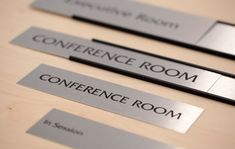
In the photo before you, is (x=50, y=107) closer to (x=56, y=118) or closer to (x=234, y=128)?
(x=56, y=118)

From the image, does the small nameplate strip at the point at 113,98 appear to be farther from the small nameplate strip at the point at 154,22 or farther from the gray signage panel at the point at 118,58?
the small nameplate strip at the point at 154,22

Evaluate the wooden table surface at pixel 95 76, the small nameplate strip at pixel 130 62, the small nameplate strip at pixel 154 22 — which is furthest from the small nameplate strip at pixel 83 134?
the small nameplate strip at pixel 154 22

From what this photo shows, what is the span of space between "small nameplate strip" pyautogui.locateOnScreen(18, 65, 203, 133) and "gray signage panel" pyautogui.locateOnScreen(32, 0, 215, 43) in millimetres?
245

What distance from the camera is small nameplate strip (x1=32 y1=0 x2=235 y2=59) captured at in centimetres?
137

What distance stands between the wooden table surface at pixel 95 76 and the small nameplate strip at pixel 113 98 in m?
0.01

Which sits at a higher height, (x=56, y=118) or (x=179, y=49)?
(x=179, y=49)

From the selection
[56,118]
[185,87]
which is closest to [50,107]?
[56,118]

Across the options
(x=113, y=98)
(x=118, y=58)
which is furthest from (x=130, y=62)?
(x=113, y=98)

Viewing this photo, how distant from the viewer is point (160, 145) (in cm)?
109

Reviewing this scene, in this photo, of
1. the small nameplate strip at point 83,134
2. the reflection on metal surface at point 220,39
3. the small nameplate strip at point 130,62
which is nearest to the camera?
the small nameplate strip at point 83,134

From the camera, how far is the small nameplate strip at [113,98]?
3.77 ft

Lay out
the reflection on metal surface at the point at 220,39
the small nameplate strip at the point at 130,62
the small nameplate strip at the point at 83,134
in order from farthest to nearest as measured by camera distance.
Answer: the reflection on metal surface at the point at 220,39 < the small nameplate strip at the point at 130,62 < the small nameplate strip at the point at 83,134

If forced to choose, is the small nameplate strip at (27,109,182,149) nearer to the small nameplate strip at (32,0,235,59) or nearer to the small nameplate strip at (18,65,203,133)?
the small nameplate strip at (18,65,203,133)

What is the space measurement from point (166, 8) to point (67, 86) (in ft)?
1.39
